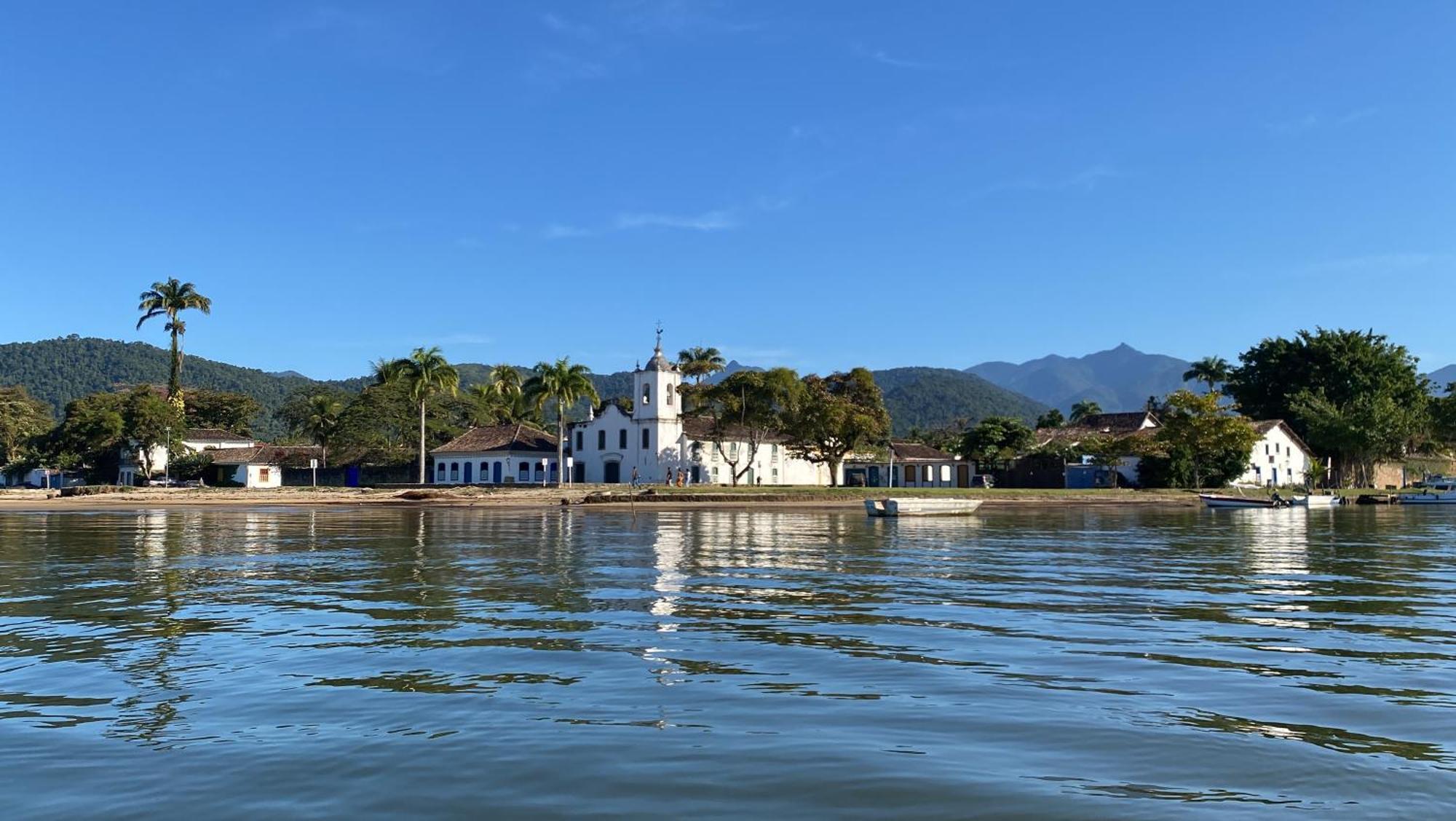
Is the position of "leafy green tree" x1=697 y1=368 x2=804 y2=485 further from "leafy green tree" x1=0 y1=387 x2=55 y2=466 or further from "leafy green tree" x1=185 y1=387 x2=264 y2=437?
"leafy green tree" x1=0 y1=387 x2=55 y2=466

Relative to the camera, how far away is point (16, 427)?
306 ft

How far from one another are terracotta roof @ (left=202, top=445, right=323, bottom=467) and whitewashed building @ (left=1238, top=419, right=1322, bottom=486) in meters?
77.8

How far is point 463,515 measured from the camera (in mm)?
54812

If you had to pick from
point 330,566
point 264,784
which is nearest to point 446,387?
point 330,566

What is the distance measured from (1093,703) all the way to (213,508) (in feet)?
211

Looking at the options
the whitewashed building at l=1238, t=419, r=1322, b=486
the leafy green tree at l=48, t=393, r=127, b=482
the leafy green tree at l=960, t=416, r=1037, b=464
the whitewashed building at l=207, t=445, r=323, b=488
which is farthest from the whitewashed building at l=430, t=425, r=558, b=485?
the whitewashed building at l=1238, t=419, r=1322, b=486

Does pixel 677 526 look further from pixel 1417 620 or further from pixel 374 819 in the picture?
pixel 374 819

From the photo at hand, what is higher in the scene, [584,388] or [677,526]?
[584,388]

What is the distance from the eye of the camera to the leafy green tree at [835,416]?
79312 mm

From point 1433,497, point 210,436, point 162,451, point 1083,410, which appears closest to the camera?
point 1433,497

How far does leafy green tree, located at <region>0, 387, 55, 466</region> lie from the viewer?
303ft

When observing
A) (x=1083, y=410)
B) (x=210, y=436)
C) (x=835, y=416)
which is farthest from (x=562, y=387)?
(x=1083, y=410)

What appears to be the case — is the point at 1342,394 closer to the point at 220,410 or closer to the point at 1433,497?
the point at 1433,497

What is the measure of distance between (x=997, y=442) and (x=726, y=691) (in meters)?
89.9
